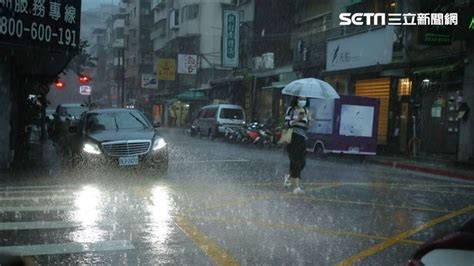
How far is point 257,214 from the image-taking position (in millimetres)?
8297

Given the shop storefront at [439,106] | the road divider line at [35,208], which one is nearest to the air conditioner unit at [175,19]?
the shop storefront at [439,106]

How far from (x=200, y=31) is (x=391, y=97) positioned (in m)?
32.0

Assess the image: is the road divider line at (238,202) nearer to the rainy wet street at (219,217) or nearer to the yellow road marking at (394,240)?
the rainy wet street at (219,217)

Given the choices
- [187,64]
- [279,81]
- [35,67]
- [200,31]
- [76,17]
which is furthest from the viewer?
[200,31]

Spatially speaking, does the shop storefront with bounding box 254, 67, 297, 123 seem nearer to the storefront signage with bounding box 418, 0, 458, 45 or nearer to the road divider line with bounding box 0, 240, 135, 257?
the storefront signage with bounding box 418, 0, 458, 45

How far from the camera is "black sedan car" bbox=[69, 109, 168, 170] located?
12359 millimetres

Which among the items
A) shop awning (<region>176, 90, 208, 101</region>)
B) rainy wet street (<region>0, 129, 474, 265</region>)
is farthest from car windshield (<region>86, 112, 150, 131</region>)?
shop awning (<region>176, 90, 208, 101</region>)

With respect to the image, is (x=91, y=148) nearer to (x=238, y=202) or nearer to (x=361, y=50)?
(x=238, y=202)

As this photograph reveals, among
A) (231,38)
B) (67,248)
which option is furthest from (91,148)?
(231,38)

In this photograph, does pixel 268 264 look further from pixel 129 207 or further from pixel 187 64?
pixel 187 64

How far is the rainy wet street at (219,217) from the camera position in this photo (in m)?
6.10

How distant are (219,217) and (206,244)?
158 centimetres

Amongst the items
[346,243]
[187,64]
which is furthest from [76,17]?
[187,64]

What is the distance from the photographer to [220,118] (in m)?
29.7
